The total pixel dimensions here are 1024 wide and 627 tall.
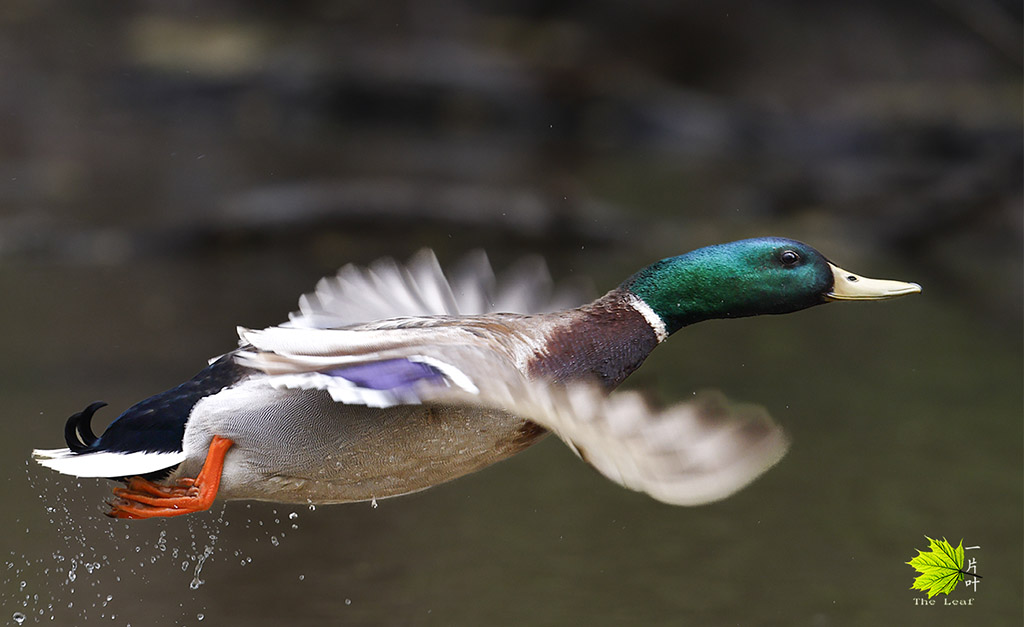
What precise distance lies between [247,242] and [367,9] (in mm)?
9505

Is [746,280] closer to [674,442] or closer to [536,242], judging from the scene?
[674,442]

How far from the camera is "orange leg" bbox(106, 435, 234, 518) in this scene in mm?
3006

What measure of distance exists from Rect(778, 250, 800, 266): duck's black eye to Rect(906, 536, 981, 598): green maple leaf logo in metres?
0.93

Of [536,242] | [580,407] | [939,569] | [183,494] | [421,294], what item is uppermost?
[580,407]

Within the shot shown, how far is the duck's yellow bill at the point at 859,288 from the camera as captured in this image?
3213 mm

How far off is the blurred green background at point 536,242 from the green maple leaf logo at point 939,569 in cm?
13

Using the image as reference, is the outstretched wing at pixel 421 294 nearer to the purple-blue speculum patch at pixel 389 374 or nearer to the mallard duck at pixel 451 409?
the mallard duck at pixel 451 409

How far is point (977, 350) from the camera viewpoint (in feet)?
23.0

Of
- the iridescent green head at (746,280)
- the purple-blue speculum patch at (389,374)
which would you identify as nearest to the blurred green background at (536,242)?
the purple-blue speculum patch at (389,374)

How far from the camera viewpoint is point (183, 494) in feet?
9.94

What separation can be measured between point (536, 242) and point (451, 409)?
6.53m

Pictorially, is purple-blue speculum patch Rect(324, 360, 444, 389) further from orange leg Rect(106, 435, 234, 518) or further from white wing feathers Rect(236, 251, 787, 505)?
orange leg Rect(106, 435, 234, 518)

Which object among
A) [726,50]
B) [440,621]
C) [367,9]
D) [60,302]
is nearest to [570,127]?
[726,50]

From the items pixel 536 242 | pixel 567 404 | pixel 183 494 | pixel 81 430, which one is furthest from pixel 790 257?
pixel 536 242
